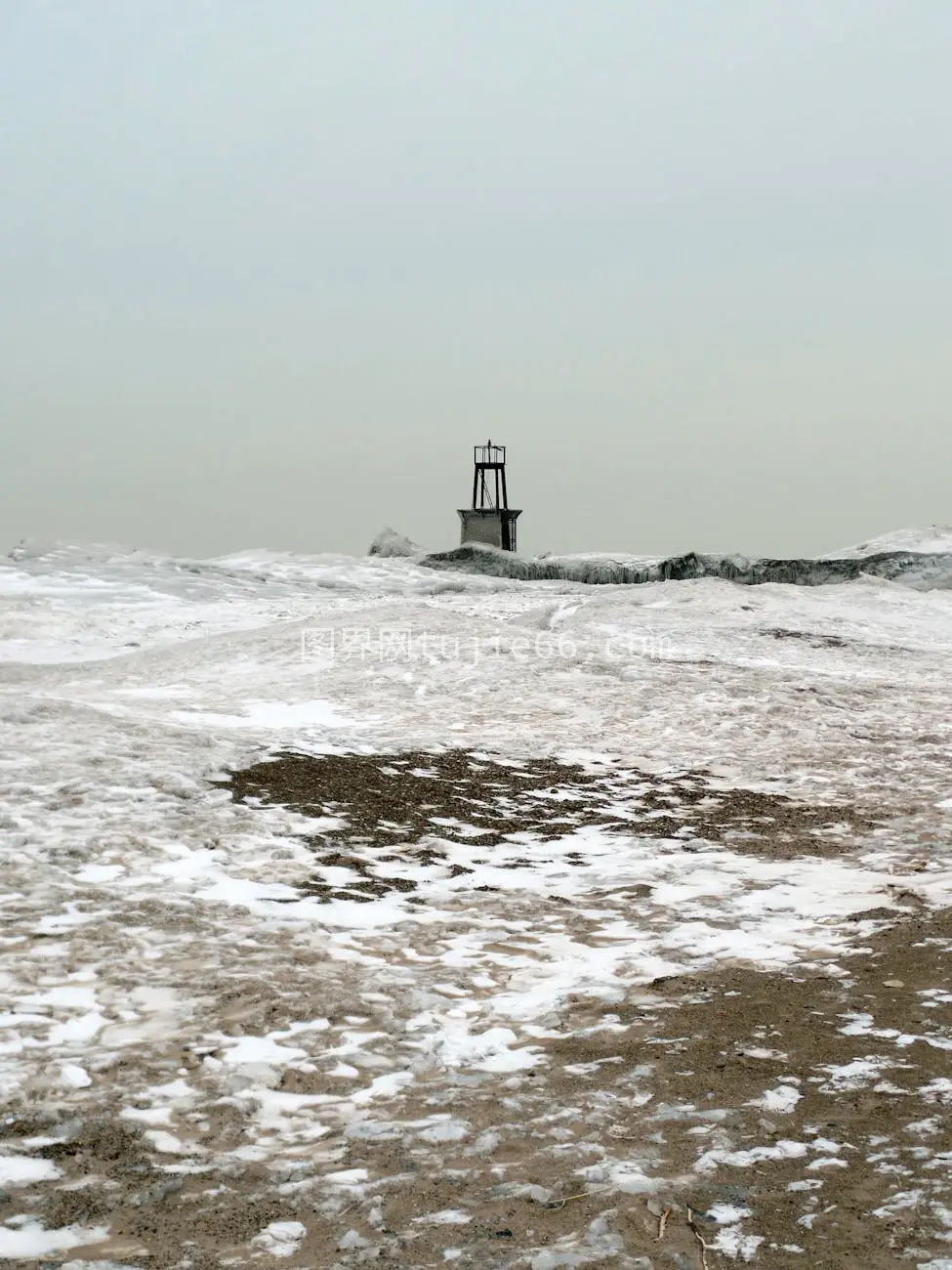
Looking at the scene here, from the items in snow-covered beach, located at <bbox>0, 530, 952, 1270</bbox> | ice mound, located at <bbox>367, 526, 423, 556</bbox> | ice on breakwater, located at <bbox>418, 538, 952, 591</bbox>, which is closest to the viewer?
snow-covered beach, located at <bbox>0, 530, 952, 1270</bbox>

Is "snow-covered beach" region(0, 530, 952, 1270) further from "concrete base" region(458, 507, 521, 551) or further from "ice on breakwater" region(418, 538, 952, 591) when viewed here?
"concrete base" region(458, 507, 521, 551)

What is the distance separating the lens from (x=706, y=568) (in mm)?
37125

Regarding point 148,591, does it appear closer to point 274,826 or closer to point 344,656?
point 344,656

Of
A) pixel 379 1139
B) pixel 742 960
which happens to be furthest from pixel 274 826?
pixel 379 1139

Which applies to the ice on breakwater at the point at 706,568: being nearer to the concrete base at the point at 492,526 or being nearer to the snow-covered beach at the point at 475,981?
the concrete base at the point at 492,526

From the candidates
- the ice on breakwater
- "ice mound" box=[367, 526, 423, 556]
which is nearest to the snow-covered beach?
the ice on breakwater

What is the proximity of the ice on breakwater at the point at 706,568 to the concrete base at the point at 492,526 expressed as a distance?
12.7 feet

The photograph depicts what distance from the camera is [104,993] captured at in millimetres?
5227

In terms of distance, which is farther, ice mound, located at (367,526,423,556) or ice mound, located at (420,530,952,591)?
ice mound, located at (367,526,423,556)

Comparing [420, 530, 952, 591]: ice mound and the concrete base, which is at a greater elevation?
the concrete base

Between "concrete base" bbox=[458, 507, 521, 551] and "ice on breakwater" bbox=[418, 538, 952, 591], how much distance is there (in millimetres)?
3874

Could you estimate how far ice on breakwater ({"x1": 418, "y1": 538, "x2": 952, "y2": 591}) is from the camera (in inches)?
1399

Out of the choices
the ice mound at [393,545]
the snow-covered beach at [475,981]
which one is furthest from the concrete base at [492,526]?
the snow-covered beach at [475,981]

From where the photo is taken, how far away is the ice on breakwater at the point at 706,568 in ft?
117
